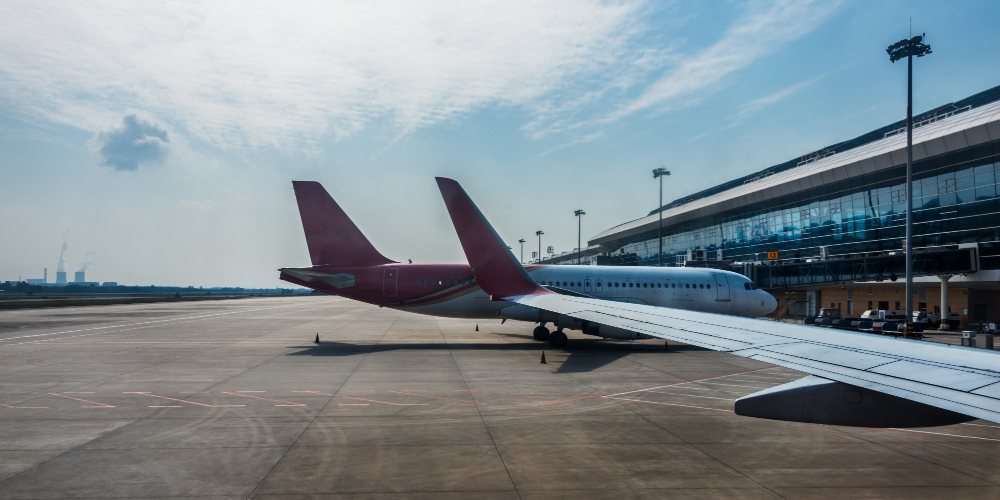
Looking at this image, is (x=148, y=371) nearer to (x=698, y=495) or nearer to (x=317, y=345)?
(x=317, y=345)

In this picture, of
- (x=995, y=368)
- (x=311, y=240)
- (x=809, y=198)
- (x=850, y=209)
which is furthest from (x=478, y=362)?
(x=809, y=198)

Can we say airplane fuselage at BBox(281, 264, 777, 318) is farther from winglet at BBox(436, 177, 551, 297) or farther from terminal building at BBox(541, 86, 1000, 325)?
terminal building at BBox(541, 86, 1000, 325)

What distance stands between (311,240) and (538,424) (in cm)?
2053

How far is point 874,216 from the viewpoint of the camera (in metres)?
53.8

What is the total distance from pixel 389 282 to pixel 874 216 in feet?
157

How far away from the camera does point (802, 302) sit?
186 ft

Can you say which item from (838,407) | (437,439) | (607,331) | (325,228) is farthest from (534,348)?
(838,407)

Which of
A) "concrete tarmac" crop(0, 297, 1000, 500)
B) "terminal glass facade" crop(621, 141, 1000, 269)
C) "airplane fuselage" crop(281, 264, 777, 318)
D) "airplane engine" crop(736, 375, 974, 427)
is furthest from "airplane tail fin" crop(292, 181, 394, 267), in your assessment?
"terminal glass facade" crop(621, 141, 1000, 269)

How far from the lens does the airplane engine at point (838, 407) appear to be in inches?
203

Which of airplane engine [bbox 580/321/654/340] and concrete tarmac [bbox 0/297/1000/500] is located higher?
airplane engine [bbox 580/321/654/340]

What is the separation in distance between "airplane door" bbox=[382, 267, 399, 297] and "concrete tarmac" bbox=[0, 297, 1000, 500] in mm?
9078

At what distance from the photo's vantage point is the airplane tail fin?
28.9 meters

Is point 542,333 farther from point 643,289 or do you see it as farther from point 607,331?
point 643,289

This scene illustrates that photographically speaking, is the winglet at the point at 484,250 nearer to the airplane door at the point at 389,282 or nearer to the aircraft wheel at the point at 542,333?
the aircraft wheel at the point at 542,333
